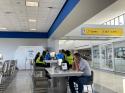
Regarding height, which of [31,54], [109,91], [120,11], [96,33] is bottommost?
[109,91]

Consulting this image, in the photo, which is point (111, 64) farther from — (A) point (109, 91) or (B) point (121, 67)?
(A) point (109, 91)

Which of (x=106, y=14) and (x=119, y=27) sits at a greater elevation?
(x=106, y=14)

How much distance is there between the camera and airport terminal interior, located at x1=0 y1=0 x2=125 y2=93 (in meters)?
Result: 6.01

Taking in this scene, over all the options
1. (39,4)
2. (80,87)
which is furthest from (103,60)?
(80,87)

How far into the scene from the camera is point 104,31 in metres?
11.9

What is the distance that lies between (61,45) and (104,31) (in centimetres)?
1077

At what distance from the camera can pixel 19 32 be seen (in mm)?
17062

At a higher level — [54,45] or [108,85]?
[54,45]

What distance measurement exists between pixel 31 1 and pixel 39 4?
0.48 metres

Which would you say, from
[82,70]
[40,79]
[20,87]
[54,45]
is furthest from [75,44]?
[82,70]

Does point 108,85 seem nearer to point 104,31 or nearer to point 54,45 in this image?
point 104,31

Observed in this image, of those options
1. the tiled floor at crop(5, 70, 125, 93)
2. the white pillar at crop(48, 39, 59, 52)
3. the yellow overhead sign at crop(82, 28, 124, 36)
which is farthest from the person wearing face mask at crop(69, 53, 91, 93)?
the white pillar at crop(48, 39, 59, 52)

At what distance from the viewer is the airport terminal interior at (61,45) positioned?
6008mm

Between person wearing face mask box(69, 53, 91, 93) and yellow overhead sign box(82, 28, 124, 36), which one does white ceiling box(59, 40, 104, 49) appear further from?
person wearing face mask box(69, 53, 91, 93)
